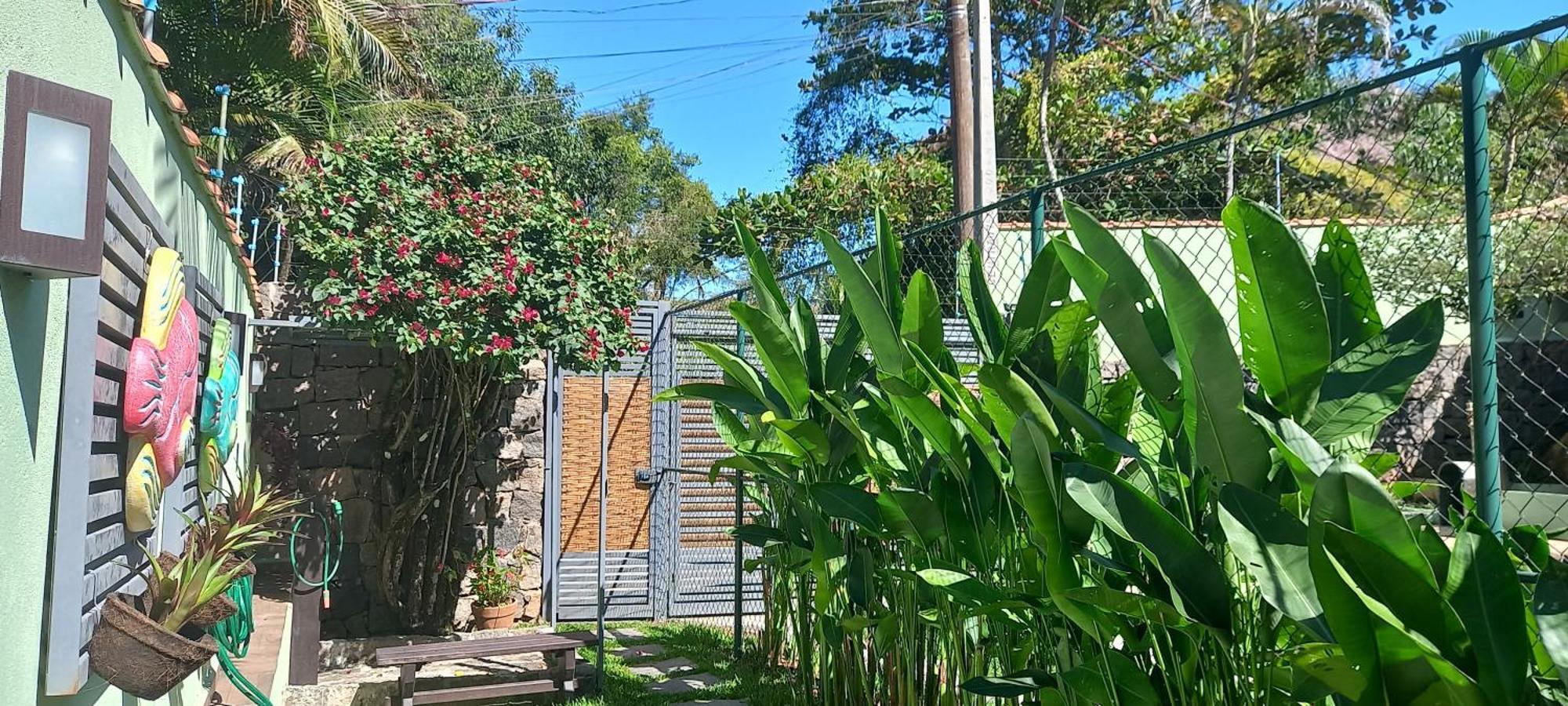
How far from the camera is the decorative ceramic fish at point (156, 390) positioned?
8.23ft

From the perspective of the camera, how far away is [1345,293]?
1.86 m

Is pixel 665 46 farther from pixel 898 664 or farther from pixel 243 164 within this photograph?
pixel 898 664

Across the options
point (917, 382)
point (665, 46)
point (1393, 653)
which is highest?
point (665, 46)

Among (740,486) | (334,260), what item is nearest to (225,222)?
(334,260)

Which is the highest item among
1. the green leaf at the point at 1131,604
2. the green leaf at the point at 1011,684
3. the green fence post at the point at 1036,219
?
the green fence post at the point at 1036,219

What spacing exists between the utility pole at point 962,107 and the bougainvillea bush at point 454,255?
8.69 ft

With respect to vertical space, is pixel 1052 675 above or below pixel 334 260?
below

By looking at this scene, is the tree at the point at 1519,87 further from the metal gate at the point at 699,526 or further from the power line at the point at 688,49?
the power line at the point at 688,49

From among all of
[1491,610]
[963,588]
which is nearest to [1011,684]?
[963,588]

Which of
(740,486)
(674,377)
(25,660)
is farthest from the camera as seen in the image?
(674,377)

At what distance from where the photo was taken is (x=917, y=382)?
2697 millimetres

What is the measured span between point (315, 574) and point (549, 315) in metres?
2.40

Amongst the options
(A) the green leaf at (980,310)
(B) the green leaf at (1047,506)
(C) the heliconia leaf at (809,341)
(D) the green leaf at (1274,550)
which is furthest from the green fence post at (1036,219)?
(D) the green leaf at (1274,550)

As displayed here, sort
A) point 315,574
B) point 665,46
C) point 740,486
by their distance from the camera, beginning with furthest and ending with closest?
point 665,46 → point 315,574 → point 740,486
